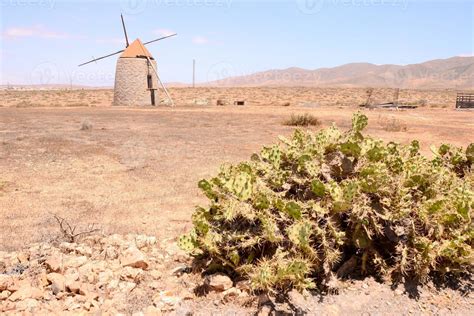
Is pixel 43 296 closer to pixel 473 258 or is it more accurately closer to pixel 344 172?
pixel 344 172

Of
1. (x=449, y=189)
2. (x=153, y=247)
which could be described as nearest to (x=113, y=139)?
(x=153, y=247)

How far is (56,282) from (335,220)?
7.86 ft

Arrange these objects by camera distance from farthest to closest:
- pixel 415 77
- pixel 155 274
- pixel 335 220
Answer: pixel 415 77 < pixel 155 274 < pixel 335 220

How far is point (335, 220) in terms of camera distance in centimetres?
358

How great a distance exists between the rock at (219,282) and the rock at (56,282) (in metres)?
1.18

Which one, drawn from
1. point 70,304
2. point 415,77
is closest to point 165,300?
point 70,304

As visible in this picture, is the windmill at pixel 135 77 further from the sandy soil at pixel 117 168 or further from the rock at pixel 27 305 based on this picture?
the rock at pixel 27 305

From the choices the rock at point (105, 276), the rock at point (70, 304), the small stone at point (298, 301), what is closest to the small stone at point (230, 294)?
the small stone at point (298, 301)

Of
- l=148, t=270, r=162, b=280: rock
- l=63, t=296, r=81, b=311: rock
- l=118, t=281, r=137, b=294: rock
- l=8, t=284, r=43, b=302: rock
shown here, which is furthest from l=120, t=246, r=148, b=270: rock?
l=8, t=284, r=43, b=302: rock

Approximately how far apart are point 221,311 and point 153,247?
1387mm

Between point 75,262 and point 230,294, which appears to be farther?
point 75,262

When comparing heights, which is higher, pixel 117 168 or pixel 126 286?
pixel 117 168

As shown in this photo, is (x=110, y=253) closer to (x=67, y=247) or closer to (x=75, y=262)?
(x=75, y=262)

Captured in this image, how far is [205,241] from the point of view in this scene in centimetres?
349
